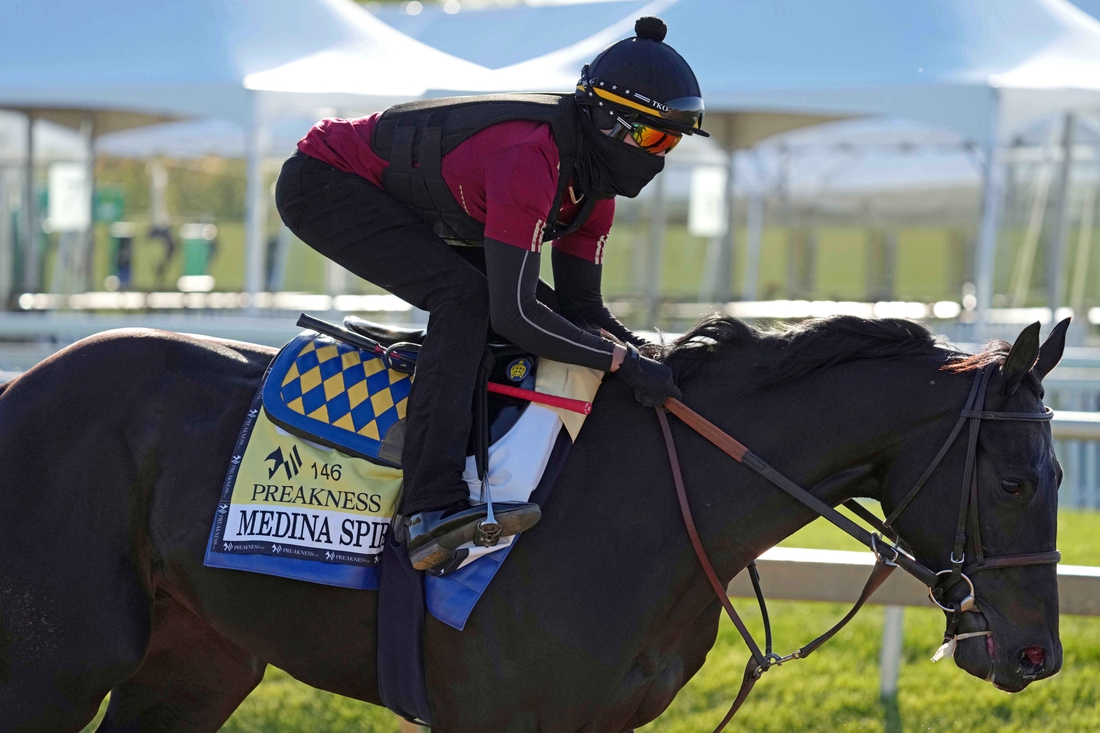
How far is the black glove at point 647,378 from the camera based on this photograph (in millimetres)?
3035

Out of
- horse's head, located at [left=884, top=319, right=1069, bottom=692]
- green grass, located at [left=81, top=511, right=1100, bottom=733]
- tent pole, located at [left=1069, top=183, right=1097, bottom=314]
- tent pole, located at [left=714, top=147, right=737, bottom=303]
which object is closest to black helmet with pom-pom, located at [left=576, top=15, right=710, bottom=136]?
horse's head, located at [left=884, top=319, right=1069, bottom=692]

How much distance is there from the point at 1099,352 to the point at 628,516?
11388mm

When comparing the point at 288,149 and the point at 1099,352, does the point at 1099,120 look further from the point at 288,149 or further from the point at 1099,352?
the point at 288,149

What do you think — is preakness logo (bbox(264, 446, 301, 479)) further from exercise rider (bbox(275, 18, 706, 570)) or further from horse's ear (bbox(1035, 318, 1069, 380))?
horse's ear (bbox(1035, 318, 1069, 380))

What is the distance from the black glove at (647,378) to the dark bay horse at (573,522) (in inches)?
3.7

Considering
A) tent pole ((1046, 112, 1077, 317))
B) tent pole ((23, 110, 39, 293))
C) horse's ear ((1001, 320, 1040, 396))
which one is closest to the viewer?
horse's ear ((1001, 320, 1040, 396))

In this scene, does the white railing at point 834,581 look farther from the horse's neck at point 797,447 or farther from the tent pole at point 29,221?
the tent pole at point 29,221

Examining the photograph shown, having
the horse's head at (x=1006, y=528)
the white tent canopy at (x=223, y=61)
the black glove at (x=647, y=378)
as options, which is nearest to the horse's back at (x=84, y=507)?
the black glove at (x=647, y=378)

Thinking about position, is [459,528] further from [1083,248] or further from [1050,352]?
[1083,248]

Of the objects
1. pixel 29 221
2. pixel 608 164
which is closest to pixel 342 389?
pixel 608 164

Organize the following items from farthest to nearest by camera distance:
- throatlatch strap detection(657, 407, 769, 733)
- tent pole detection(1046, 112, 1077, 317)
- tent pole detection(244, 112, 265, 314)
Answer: tent pole detection(1046, 112, 1077, 317), tent pole detection(244, 112, 265, 314), throatlatch strap detection(657, 407, 769, 733)

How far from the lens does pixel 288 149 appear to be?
57.5 ft

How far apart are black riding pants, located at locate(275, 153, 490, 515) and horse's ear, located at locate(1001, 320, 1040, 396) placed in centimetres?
130

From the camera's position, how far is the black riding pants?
2.98 meters
